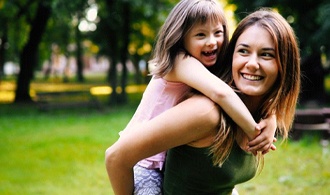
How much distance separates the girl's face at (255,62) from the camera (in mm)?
1977

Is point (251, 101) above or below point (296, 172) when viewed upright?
above

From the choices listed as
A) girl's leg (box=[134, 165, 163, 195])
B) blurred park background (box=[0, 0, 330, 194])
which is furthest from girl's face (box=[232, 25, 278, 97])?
blurred park background (box=[0, 0, 330, 194])

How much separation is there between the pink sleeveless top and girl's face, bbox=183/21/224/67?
0.55ft

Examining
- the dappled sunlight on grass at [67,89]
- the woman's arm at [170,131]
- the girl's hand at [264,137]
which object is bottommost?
the dappled sunlight on grass at [67,89]

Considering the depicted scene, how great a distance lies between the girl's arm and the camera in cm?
191

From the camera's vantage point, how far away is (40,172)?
841 cm

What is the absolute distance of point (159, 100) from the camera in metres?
2.21

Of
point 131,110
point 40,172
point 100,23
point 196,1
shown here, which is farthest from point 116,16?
point 196,1

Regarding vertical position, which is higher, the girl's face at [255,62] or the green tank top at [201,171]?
the girl's face at [255,62]

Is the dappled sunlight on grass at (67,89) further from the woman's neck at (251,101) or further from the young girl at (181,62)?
the woman's neck at (251,101)

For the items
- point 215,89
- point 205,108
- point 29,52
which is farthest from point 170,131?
point 29,52

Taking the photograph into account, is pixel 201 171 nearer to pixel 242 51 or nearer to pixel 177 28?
pixel 242 51

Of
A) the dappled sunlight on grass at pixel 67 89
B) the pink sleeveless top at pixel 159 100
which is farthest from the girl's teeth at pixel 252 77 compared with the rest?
the dappled sunlight on grass at pixel 67 89

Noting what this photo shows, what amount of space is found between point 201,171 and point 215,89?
352 millimetres
